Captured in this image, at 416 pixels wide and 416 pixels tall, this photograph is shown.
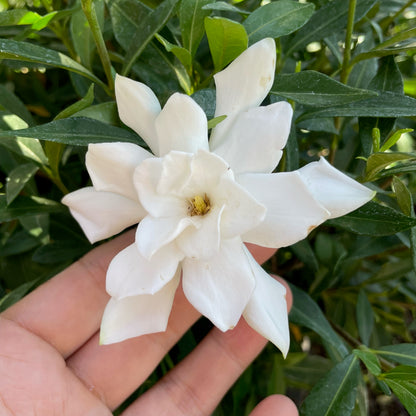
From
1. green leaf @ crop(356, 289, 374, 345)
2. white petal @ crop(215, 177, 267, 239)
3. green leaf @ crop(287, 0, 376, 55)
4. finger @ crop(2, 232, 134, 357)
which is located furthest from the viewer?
green leaf @ crop(356, 289, 374, 345)

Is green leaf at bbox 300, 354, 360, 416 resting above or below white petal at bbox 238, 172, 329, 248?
below

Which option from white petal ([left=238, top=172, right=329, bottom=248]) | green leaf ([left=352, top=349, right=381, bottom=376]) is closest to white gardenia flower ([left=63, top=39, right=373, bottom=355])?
white petal ([left=238, top=172, right=329, bottom=248])

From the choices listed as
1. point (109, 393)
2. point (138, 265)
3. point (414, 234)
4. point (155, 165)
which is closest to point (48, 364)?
point (109, 393)

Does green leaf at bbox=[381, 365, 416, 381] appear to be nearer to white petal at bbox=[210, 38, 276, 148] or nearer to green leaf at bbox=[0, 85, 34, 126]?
white petal at bbox=[210, 38, 276, 148]

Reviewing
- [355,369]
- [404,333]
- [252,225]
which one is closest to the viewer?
[252,225]

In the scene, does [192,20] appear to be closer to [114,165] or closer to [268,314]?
[114,165]

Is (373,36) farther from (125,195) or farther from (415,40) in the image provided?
(125,195)
